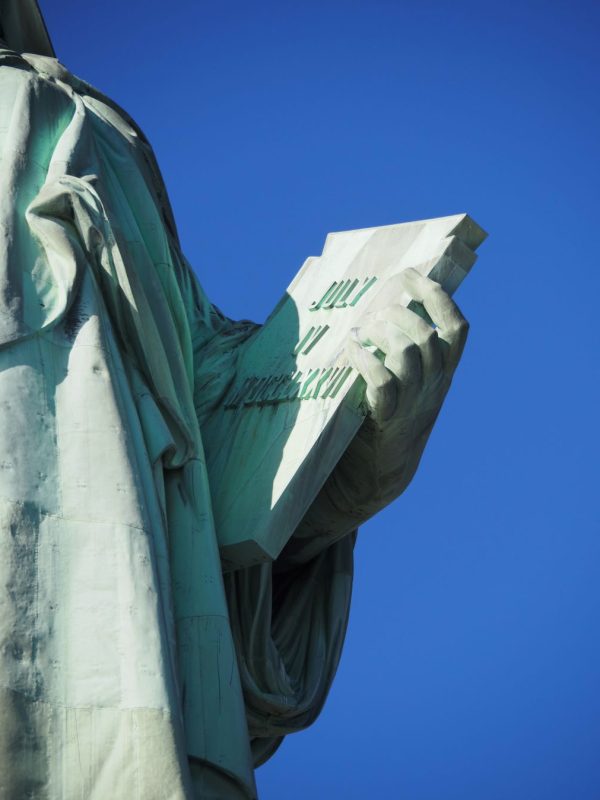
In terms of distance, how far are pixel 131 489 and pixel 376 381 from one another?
65.7 inches

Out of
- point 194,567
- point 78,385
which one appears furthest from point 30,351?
point 194,567

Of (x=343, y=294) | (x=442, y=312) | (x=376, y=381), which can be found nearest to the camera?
(x=376, y=381)

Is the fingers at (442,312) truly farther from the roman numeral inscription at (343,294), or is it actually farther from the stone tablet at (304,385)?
the roman numeral inscription at (343,294)

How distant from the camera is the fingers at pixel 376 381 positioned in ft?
34.6

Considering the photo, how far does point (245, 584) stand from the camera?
1068 centimetres

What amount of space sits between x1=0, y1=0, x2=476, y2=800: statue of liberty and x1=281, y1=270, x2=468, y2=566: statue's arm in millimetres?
12

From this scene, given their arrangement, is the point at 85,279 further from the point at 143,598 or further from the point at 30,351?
the point at 143,598

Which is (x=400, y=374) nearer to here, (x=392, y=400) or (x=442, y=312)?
(x=392, y=400)

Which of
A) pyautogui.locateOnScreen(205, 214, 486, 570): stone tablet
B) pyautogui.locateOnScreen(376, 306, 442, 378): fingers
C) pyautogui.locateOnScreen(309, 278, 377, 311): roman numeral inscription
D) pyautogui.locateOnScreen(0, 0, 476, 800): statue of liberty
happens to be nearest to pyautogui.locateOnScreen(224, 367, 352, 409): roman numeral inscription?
pyautogui.locateOnScreen(205, 214, 486, 570): stone tablet

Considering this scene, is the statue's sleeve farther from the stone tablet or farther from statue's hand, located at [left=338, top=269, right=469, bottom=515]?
statue's hand, located at [left=338, top=269, right=469, bottom=515]

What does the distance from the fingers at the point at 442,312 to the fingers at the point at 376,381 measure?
0.39m

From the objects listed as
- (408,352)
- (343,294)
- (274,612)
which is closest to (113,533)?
(408,352)

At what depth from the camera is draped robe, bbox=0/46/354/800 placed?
8.76 metres

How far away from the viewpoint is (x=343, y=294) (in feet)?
37.0
